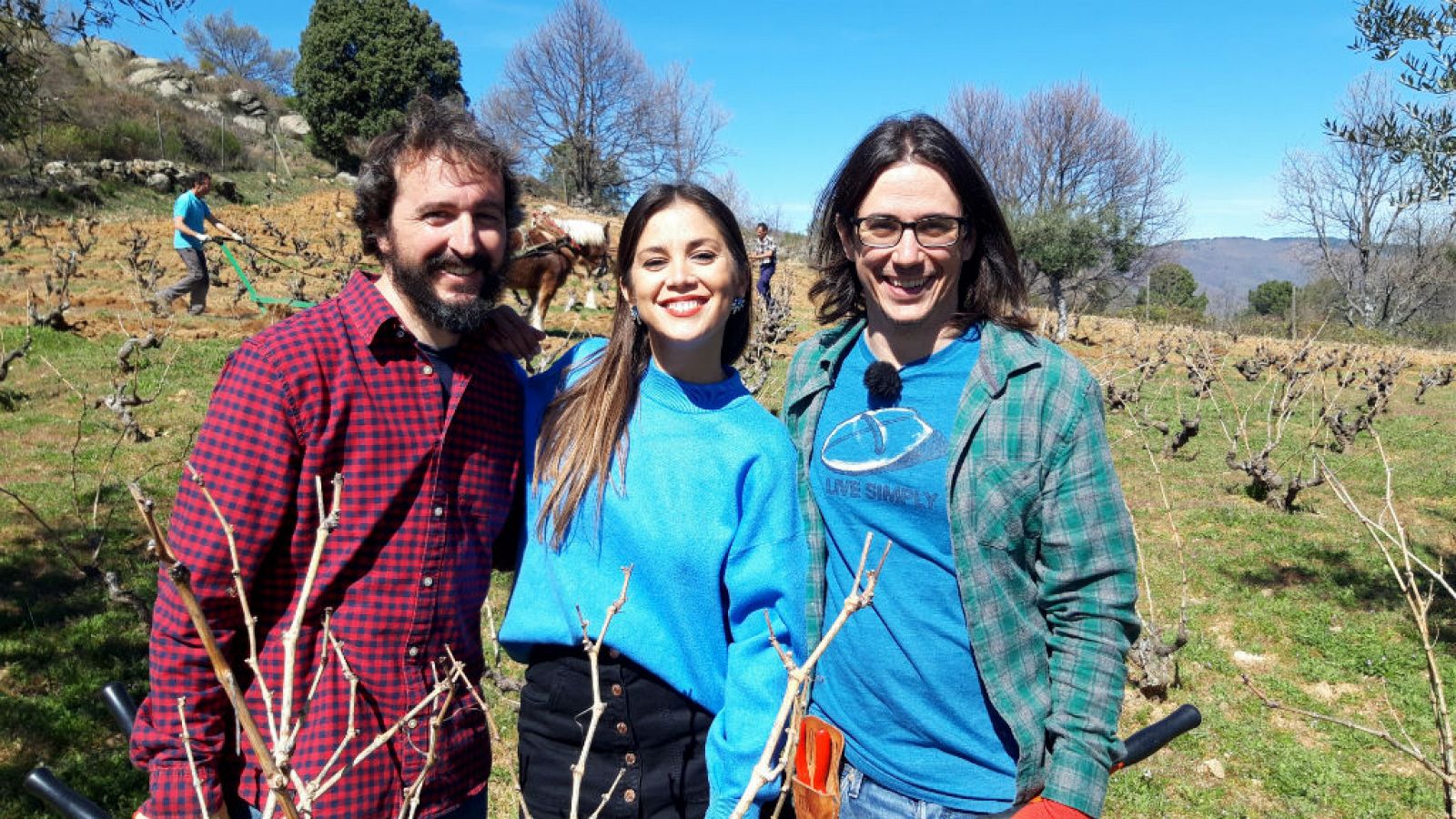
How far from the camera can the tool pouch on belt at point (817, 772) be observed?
162cm

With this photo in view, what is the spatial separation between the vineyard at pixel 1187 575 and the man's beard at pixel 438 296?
1.02 m

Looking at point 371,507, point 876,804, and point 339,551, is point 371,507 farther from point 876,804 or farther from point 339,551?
point 876,804

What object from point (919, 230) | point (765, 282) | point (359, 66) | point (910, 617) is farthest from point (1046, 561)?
point (359, 66)

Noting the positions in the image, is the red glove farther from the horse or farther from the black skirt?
the horse

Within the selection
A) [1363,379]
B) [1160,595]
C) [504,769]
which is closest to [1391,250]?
[1363,379]

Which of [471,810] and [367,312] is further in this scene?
[471,810]

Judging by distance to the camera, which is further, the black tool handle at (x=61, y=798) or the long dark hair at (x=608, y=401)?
the long dark hair at (x=608, y=401)

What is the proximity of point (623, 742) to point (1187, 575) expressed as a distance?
6.85 metres

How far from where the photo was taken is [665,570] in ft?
5.62

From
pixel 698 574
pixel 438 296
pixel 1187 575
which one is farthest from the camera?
pixel 1187 575

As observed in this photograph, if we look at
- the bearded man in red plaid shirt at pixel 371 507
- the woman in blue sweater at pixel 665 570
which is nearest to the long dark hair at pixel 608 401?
the woman in blue sweater at pixel 665 570

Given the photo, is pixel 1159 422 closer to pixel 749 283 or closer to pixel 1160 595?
pixel 1160 595

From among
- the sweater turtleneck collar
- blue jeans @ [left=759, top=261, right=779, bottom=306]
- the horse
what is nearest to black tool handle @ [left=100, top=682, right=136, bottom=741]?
the sweater turtleneck collar

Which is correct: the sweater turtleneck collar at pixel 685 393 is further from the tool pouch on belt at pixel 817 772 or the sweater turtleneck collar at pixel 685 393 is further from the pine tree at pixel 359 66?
the pine tree at pixel 359 66
